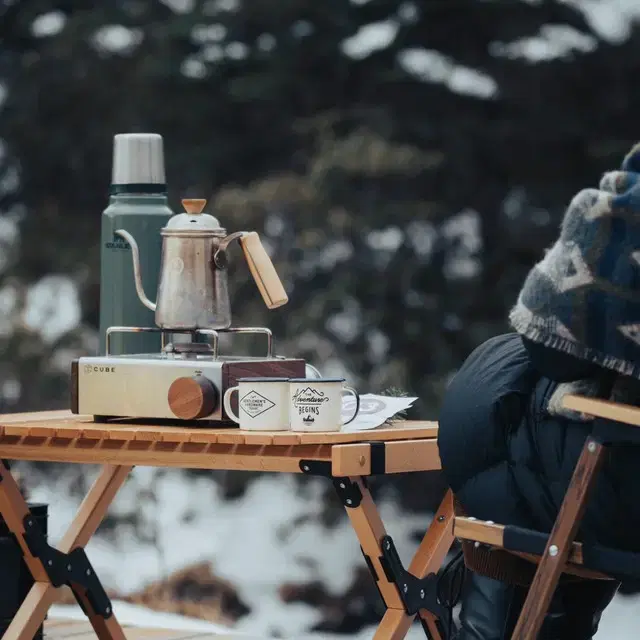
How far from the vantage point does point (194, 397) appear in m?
2.08

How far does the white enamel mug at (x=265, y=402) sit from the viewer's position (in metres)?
2.01

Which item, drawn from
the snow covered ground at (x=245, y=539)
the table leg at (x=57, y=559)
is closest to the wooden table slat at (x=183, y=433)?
the table leg at (x=57, y=559)

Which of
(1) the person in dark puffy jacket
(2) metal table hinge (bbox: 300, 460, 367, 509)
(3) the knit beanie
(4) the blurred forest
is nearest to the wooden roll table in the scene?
(2) metal table hinge (bbox: 300, 460, 367, 509)

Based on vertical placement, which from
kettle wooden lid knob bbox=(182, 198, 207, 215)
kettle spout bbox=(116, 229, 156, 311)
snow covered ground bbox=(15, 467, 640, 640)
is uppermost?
kettle wooden lid knob bbox=(182, 198, 207, 215)

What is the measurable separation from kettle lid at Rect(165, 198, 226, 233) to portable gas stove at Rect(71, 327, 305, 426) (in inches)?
6.3

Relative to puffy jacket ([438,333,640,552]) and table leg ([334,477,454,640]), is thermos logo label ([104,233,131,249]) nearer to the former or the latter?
table leg ([334,477,454,640])

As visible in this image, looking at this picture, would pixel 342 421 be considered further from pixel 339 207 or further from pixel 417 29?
pixel 417 29

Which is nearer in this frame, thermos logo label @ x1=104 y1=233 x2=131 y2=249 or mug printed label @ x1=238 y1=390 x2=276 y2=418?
mug printed label @ x1=238 y1=390 x2=276 y2=418

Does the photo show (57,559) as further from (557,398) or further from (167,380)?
(557,398)

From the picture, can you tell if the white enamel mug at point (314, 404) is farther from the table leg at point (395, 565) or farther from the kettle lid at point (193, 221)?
the kettle lid at point (193, 221)

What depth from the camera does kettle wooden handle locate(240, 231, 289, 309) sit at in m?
2.18

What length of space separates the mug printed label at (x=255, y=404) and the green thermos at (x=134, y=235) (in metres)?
0.49

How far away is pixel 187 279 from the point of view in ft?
7.33

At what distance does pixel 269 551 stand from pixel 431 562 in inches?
147
